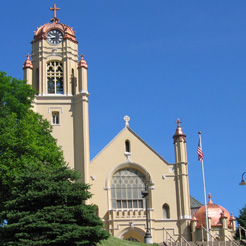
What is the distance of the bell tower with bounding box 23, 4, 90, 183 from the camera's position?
51125 mm

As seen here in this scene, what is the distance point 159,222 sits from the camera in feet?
167

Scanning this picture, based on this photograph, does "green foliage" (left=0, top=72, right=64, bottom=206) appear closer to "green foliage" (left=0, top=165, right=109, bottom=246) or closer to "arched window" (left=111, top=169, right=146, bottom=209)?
"green foliage" (left=0, top=165, right=109, bottom=246)

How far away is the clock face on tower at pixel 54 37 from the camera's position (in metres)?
55.2

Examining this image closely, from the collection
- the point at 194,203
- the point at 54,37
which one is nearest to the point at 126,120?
the point at 54,37

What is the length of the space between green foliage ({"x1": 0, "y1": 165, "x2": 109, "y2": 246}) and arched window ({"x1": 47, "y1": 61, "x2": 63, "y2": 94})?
2248cm

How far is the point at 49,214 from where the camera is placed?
2955cm

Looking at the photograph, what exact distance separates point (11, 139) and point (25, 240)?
12071 mm

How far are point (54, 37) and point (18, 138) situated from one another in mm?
18783

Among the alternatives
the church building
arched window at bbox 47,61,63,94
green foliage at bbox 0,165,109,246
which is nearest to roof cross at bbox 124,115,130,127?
the church building

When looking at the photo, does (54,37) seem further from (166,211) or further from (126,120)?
(166,211)

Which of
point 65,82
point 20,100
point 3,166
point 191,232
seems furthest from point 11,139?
point 191,232

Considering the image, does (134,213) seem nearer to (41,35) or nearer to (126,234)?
(126,234)

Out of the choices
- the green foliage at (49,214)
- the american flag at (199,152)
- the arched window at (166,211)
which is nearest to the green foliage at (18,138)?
the green foliage at (49,214)

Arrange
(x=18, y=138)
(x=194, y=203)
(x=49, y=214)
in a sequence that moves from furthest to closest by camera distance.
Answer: (x=194, y=203) → (x=18, y=138) → (x=49, y=214)
